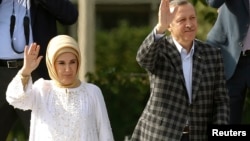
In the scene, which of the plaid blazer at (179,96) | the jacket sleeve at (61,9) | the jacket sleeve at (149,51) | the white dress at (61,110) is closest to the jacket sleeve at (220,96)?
the plaid blazer at (179,96)

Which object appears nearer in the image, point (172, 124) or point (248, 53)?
point (172, 124)

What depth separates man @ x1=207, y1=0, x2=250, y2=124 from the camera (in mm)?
6715

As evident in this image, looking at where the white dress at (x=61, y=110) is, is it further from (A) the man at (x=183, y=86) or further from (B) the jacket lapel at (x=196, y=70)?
(B) the jacket lapel at (x=196, y=70)

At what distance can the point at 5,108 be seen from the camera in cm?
662

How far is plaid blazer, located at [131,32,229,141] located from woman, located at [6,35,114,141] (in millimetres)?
345

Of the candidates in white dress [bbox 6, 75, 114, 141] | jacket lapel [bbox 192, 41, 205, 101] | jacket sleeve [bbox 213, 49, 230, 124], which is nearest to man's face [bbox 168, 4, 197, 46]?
jacket lapel [bbox 192, 41, 205, 101]

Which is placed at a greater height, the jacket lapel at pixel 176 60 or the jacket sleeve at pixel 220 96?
the jacket lapel at pixel 176 60

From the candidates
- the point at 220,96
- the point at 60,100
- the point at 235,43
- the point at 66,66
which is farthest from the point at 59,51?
the point at 235,43

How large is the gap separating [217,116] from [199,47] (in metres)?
0.47

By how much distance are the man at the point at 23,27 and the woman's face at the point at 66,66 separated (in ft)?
1.83

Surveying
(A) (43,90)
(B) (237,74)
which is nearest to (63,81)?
(A) (43,90)

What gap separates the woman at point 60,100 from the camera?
5.92 metres

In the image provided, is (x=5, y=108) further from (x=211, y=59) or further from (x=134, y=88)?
(x=134, y=88)

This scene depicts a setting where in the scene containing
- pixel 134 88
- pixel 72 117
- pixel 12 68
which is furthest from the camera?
pixel 134 88
